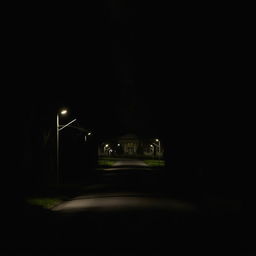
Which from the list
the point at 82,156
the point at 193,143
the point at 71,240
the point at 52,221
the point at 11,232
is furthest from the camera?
the point at 82,156

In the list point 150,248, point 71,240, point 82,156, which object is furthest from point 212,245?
point 82,156

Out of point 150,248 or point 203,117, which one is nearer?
point 150,248

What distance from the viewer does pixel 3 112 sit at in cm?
3419

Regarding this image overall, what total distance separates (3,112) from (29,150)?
7601 mm

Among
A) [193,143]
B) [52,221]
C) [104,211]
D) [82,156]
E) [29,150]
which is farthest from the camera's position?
[82,156]

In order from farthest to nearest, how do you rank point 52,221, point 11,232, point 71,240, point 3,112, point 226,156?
point 226,156
point 3,112
point 52,221
point 11,232
point 71,240

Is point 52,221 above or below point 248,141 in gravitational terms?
below

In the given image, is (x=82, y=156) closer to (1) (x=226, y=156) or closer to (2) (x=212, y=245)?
(1) (x=226, y=156)

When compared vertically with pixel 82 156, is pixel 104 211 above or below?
below

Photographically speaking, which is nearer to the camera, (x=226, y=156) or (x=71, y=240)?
(x=71, y=240)

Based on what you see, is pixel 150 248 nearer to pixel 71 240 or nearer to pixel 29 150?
pixel 71 240

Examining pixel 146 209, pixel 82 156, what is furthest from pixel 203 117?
pixel 82 156

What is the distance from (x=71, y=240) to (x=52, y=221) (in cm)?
584

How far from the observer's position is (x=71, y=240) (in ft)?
49.5
